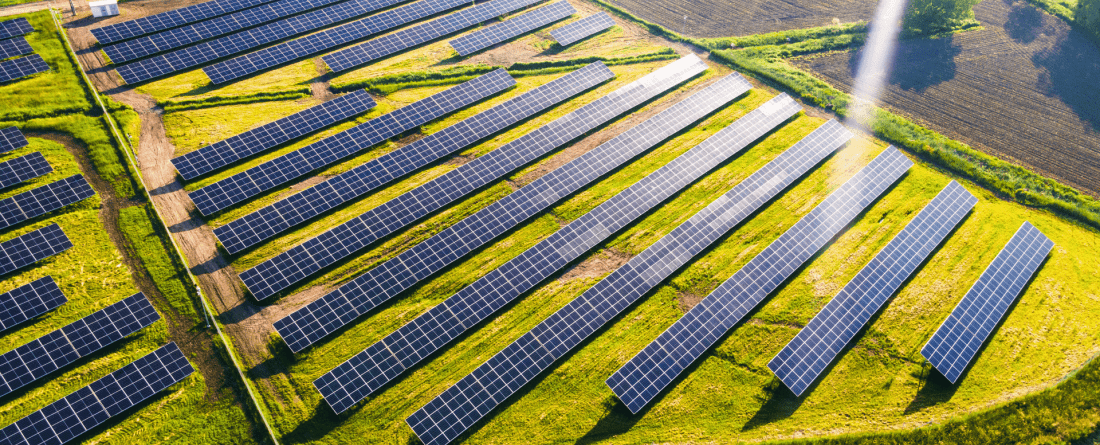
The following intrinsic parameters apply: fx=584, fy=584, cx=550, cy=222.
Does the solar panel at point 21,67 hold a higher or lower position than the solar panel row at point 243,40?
higher

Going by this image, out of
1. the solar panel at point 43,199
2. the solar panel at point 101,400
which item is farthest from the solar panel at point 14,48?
the solar panel at point 101,400

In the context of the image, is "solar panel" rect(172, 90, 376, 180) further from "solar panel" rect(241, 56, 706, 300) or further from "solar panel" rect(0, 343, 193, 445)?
"solar panel" rect(0, 343, 193, 445)

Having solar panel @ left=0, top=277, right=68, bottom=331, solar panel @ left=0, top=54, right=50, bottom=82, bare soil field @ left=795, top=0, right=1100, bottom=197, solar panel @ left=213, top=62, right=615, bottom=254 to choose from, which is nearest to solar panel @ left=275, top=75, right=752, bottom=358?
solar panel @ left=213, top=62, right=615, bottom=254

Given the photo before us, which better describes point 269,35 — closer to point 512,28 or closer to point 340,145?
point 340,145

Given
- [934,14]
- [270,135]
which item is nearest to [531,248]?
[270,135]

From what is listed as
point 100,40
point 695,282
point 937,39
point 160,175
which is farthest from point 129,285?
point 937,39

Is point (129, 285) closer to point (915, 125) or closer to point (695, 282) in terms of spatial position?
point (695, 282)

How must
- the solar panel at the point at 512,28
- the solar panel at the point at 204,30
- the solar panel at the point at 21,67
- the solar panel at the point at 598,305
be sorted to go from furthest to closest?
1. the solar panel at the point at 512,28
2. the solar panel at the point at 204,30
3. the solar panel at the point at 21,67
4. the solar panel at the point at 598,305

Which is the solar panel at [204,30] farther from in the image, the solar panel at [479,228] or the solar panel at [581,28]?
the solar panel at [479,228]
